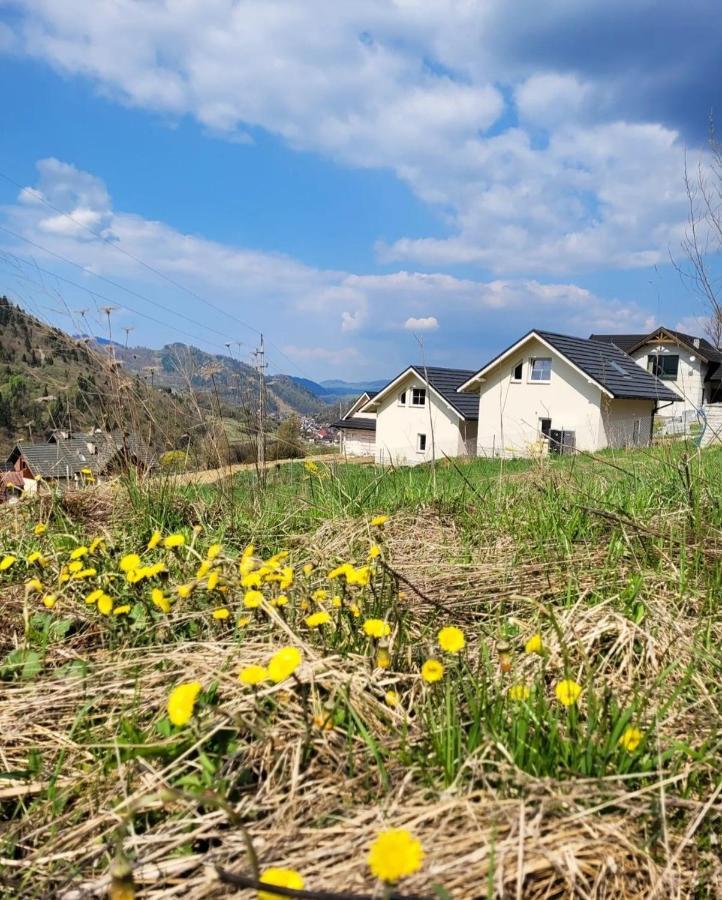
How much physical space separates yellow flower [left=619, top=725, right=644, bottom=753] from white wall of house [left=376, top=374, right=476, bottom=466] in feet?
80.7

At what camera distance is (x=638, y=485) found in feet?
10.1

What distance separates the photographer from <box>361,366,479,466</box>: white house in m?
26.8

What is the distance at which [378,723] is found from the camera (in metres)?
1.22

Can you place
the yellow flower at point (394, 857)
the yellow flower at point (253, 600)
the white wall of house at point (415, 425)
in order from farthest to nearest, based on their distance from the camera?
1. the white wall of house at point (415, 425)
2. the yellow flower at point (253, 600)
3. the yellow flower at point (394, 857)

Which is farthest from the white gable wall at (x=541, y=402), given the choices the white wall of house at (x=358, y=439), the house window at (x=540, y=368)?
the white wall of house at (x=358, y=439)

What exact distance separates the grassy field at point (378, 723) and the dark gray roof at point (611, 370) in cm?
2009

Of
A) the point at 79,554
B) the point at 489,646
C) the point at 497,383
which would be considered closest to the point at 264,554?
the point at 79,554

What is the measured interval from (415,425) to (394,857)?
27146 millimetres

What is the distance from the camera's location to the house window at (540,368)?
75.2ft

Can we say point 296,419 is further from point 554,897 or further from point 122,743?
point 554,897

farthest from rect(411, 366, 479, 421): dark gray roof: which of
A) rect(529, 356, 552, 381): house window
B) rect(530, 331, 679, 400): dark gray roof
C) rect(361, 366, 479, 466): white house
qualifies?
rect(530, 331, 679, 400): dark gray roof

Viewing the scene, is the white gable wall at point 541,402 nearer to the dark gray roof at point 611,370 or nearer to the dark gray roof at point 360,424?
the dark gray roof at point 611,370

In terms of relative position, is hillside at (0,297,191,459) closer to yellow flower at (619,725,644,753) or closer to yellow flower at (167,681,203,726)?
yellow flower at (167,681,203,726)

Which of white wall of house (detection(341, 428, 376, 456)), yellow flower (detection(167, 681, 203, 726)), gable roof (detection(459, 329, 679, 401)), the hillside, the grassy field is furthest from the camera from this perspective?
white wall of house (detection(341, 428, 376, 456))
